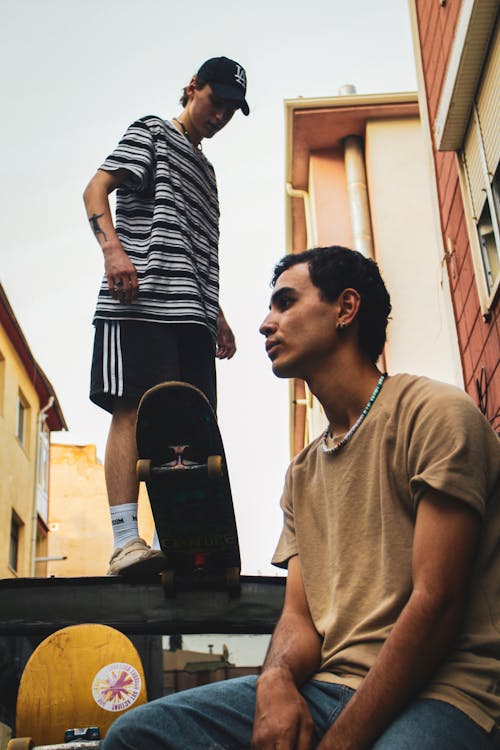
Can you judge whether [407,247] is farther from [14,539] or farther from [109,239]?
[14,539]

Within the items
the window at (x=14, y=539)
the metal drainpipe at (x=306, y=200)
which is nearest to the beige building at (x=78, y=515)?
the window at (x=14, y=539)

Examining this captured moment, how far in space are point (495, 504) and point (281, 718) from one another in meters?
0.71

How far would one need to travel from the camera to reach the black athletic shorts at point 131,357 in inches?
167

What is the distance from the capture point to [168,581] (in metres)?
3.84

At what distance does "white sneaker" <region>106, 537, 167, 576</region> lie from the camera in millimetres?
3828

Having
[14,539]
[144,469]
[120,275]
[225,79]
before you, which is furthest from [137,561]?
[14,539]

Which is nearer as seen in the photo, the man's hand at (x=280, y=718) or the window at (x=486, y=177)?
the man's hand at (x=280, y=718)

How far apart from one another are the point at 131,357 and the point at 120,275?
1.26 ft

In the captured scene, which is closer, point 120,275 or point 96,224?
point 120,275

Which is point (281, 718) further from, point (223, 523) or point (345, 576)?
point (223, 523)

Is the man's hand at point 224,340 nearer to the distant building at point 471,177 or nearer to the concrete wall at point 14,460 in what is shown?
the distant building at point 471,177

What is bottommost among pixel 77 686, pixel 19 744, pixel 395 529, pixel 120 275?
pixel 19 744

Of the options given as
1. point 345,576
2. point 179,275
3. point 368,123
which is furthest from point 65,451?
point 345,576

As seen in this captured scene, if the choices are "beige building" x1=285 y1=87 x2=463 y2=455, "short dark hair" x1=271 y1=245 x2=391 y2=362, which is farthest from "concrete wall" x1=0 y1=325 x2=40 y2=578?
"short dark hair" x1=271 y1=245 x2=391 y2=362
